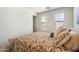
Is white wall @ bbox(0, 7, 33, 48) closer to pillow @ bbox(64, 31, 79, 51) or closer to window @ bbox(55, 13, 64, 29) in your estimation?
window @ bbox(55, 13, 64, 29)

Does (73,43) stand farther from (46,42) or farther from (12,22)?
(12,22)

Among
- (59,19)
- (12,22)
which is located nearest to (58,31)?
(59,19)

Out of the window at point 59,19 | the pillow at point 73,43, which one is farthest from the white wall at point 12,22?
the pillow at point 73,43

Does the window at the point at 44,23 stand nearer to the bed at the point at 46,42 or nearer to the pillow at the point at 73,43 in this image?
the bed at the point at 46,42

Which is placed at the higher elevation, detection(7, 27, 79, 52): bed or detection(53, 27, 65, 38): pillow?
detection(53, 27, 65, 38): pillow

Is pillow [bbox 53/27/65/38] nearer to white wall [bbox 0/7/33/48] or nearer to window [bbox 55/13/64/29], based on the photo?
window [bbox 55/13/64/29]

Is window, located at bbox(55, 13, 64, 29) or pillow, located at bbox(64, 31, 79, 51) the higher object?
window, located at bbox(55, 13, 64, 29)

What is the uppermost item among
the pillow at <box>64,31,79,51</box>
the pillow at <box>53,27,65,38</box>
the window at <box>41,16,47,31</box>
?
the window at <box>41,16,47,31</box>

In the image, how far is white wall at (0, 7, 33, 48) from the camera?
1670mm

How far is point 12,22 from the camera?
5.52 ft

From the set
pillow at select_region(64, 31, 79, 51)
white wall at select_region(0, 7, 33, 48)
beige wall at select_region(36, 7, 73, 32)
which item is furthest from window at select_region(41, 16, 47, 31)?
pillow at select_region(64, 31, 79, 51)

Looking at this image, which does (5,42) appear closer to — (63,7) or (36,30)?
(36,30)
